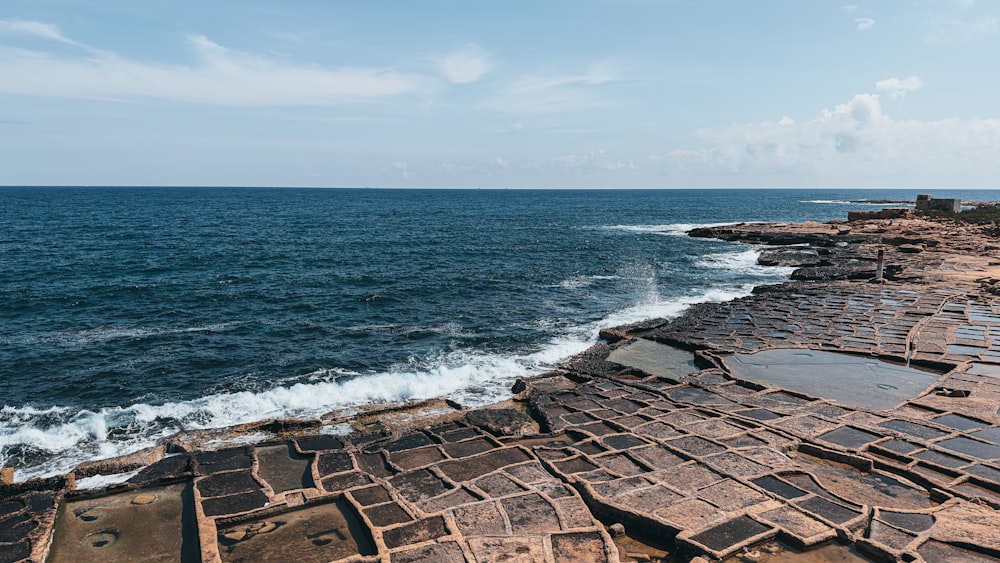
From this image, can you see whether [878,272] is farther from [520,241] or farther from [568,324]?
[520,241]

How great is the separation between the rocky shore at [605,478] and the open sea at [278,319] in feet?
10.9

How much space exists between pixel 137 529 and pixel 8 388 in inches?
552

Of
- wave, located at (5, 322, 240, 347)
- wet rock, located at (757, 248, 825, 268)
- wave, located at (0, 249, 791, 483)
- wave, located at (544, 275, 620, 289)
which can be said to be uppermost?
wet rock, located at (757, 248, 825, 268)

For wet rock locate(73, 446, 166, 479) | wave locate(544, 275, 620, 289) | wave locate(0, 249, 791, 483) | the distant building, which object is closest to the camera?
wet rock locate(73, 446, 166, 479)

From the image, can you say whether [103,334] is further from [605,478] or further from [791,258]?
[791,258]

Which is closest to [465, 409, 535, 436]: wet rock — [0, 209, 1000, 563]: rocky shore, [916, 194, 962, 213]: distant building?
[0, 209, 1000, 563]: rocky shore

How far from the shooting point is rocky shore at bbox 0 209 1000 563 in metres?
9.80

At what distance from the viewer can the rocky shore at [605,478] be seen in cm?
980

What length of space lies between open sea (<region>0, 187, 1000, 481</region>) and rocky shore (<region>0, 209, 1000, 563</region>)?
3.31m

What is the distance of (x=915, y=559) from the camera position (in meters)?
9.05

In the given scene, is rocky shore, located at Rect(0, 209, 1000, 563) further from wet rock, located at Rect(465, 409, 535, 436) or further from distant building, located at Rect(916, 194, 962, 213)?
distant building, located at Rect(916, 194, 962, 213)

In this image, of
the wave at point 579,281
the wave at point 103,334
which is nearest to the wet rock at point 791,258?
the wave at point 579,281

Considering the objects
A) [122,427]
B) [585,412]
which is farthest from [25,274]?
[585,412]

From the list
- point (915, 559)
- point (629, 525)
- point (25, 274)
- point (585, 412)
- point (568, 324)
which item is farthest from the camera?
point (25, 274)
